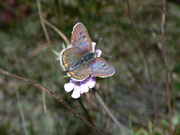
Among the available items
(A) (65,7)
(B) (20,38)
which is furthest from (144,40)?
(B) (20,38)

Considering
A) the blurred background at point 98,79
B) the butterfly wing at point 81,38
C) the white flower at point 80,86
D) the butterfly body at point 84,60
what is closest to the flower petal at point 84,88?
the white flower at point 80,86

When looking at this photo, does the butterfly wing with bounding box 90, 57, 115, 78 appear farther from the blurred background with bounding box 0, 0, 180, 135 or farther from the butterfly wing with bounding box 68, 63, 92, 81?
the blurred background with bounding box 0, 0, 180, 135

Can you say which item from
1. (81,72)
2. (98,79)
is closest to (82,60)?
(81,72)

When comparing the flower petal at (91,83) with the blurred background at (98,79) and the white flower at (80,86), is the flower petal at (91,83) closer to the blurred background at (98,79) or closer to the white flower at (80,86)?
the white flower at (80,86)

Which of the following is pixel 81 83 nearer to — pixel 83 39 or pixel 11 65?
pixel 83 39

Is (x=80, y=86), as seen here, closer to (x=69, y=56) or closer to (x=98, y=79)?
(x=69, y=56)

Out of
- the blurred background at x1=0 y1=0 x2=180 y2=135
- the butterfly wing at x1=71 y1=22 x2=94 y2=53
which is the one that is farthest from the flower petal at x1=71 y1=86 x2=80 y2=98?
the blurred background at x1=0 y1=0 x2=180 y2=135
